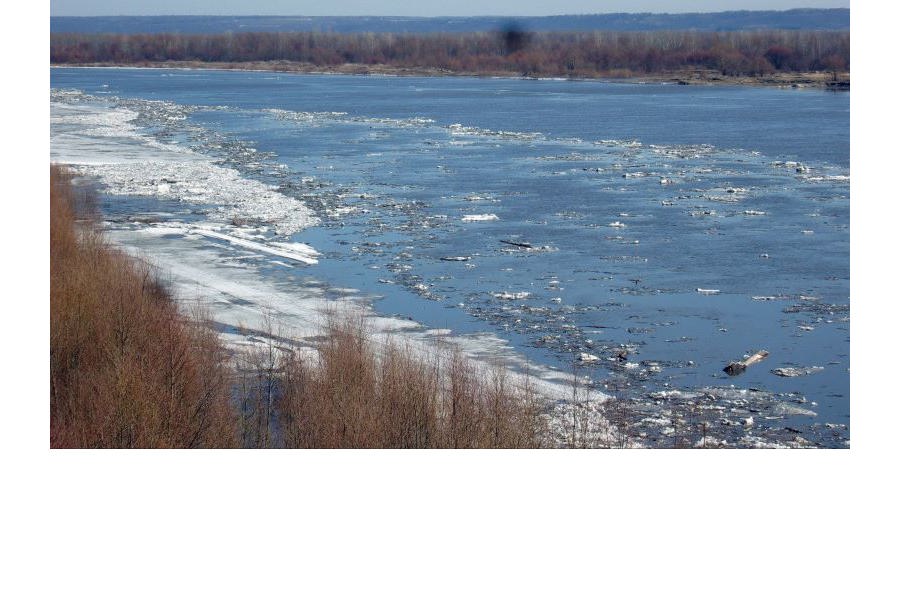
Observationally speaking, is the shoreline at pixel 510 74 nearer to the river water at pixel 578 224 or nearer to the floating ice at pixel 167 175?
the river water at pixel 578 224

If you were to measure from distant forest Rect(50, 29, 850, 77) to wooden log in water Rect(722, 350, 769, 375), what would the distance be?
32.5m

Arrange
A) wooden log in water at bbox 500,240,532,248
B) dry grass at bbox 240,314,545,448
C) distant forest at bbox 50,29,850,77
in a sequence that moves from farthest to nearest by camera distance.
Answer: distant forest at bbox 50,29,850,77 < wooden log in water at bbox 500,240,532,248 < dry grass at bbox 240,314,545,448

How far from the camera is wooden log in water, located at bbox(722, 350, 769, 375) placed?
8.34 meters

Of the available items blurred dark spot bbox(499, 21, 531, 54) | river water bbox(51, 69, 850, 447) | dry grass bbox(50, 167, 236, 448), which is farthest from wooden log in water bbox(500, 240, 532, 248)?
blurred dark spot bbox(499, 21, 531, 54)

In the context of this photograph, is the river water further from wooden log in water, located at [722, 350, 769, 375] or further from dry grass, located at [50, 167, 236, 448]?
dry grass, located at [50, 167, 236, 448]

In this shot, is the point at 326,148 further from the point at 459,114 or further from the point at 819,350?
the point at 819,350

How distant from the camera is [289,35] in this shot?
70.0 m

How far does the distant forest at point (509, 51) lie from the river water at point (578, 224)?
1443 centimetres

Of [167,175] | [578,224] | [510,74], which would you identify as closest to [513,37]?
[510,74]

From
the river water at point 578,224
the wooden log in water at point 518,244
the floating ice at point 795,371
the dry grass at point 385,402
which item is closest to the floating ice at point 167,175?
the river water at point 578,224

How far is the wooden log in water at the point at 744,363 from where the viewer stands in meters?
8.34

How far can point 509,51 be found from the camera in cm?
5550
